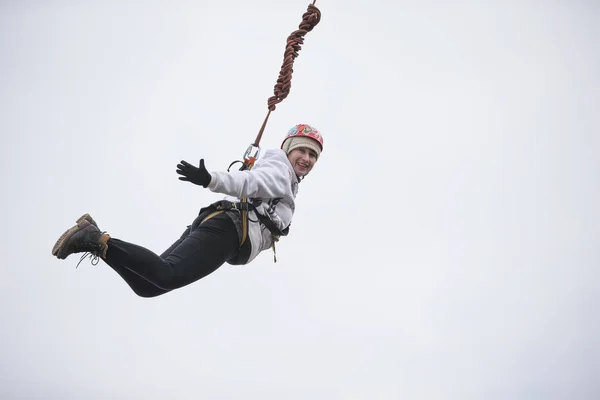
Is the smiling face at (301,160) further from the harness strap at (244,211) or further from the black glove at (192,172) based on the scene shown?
the black glove at (192,172)

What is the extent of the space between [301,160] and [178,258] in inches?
53.6

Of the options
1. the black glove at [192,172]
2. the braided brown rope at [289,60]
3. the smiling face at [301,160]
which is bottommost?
the black glove at [192,172]

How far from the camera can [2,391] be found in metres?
13.1

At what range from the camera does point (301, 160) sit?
187 inches

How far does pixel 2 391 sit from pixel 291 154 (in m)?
11.9

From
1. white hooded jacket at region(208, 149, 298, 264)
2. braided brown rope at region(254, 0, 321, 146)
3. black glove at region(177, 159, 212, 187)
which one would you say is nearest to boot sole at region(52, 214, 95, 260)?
black glove at region(177, 159, 212, 187)

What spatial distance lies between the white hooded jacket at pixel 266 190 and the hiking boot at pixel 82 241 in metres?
0.87

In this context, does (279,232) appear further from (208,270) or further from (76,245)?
(76,245)

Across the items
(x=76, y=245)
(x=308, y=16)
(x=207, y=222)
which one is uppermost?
(x=308, y=16)

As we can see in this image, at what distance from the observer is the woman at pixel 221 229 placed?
368 cm

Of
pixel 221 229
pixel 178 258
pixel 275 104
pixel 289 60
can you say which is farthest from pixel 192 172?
pixel 289 60

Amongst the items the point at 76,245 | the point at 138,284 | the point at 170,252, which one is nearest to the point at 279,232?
the point at 170,252

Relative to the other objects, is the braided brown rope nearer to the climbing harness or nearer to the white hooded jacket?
the climbing harness

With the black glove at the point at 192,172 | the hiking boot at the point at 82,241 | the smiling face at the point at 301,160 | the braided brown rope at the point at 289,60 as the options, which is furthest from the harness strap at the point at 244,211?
the hiking boot at the point at 82,241
